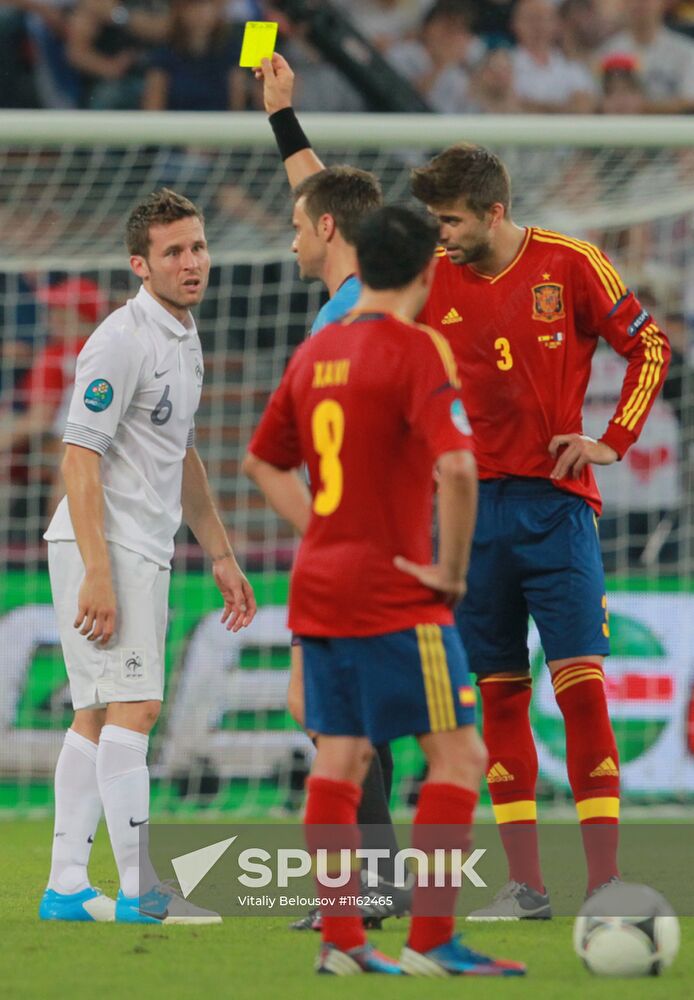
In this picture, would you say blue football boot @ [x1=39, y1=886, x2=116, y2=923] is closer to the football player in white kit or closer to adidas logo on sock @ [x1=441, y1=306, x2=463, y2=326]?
the football player in white kit

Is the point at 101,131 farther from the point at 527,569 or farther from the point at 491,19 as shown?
the point at 491,19

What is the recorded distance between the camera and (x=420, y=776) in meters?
7.46

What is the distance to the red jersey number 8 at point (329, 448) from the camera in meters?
3.14

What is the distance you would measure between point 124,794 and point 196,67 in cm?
779

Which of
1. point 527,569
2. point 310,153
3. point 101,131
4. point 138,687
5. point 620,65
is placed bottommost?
point 138,687

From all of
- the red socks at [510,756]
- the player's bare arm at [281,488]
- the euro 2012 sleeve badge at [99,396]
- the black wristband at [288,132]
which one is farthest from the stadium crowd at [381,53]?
the player's bare arm at [281,488]

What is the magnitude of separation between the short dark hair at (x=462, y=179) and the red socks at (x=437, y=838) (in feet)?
5.71

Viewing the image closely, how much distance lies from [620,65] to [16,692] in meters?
6.52

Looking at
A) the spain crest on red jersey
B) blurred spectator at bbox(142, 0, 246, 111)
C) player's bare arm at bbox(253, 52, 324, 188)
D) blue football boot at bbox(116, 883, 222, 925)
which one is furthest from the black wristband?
blurred spectator at bbox(142, 0, 246, 111)

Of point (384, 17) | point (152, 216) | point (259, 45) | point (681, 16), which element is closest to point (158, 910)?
point (152, 216)

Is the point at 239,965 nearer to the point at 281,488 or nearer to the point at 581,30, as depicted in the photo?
the point at 281,488

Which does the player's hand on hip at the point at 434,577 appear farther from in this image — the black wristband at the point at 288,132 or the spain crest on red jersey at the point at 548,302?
the black wristband at the point at 288,132

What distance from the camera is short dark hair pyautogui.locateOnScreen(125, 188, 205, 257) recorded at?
14.0ft

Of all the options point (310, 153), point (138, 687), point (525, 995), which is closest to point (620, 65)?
point (310, 153)
